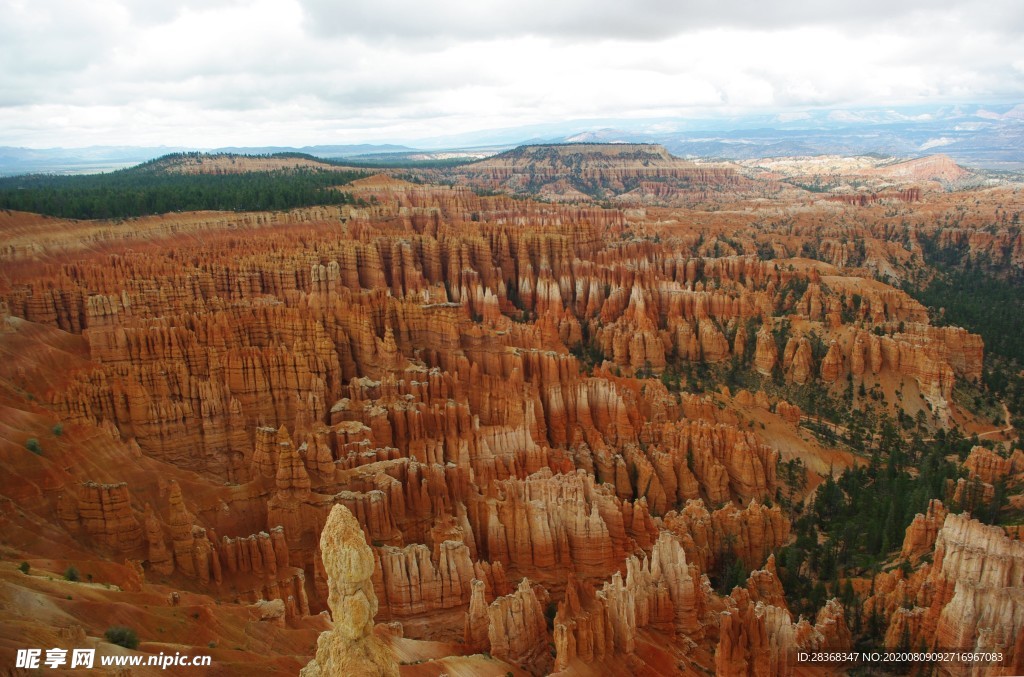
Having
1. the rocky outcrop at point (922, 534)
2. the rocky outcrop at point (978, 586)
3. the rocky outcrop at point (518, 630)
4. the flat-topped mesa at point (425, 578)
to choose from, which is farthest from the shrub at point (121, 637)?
the rocky outcrop at point (922, 534)

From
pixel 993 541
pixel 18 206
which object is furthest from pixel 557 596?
pixel 18 206

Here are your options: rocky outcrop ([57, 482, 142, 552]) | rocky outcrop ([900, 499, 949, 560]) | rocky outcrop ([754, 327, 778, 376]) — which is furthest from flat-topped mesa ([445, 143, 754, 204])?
rocky outcrop ([57, 482, 142, 552])

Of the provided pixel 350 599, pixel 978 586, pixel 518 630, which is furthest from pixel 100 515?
pixel 978 586

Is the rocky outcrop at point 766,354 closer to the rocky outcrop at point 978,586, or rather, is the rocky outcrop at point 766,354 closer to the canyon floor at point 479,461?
the canyon floor at point 479,461

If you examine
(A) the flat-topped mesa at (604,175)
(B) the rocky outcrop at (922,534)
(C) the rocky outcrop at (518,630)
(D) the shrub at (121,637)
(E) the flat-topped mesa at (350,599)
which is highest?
(A) the flat-topped mesa at (604,175)

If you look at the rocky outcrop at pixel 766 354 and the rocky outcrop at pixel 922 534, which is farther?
the rocky outcrop at pixel 766 354

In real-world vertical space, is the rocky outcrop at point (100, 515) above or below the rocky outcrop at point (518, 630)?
above

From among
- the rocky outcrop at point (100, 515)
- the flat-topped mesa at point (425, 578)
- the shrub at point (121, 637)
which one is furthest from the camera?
the flat-topped mesa at point (425, 578)

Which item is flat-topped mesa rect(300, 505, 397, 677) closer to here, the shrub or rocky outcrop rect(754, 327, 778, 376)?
the shrub
